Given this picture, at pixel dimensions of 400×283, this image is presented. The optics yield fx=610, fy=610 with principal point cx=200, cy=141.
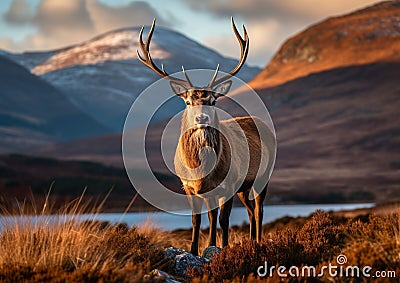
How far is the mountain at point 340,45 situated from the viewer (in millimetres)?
149375

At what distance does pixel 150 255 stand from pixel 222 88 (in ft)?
10.8

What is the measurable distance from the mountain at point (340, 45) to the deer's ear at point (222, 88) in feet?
461

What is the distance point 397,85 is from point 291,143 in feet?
92.1

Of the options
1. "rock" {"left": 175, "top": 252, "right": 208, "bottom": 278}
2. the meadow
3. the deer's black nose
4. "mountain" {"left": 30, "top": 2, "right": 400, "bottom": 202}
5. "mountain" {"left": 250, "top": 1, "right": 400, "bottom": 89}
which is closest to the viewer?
the meadow

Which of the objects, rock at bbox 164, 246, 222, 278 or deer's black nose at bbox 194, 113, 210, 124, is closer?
rock at bbox 164, 246, 222, 278

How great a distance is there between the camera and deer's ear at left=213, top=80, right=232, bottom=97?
10296mm

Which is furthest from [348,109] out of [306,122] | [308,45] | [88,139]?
[88,139]

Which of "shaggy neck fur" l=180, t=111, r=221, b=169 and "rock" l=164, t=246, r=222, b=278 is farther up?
"shaggy neck fur" l=180, t=111, r=221, b=169

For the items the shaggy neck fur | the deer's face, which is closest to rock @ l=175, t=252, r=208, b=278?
the shaggy neck fur

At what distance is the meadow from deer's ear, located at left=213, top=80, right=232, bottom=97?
2575mm

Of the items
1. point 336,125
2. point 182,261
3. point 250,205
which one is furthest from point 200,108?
point 336,125

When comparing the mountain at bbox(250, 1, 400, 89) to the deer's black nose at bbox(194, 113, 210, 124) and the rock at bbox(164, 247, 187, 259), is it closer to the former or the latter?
the deer's black nose at bbox(194, 113, 210, 124)

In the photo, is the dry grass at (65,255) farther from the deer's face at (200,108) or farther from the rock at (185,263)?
the deer's face at (200,108)

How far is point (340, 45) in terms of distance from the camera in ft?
520
